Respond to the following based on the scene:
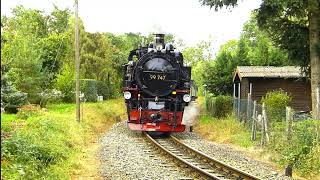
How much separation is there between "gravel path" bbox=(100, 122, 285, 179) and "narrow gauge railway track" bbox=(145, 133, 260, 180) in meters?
0.24

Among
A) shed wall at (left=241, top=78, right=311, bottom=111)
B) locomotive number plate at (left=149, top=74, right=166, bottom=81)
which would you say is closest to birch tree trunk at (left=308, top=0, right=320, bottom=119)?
locomotive number plate at (left=149, top=74, right=166, bottom=81)

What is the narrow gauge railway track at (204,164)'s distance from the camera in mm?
9975

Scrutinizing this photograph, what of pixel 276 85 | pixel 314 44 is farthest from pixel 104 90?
pixel 314 44

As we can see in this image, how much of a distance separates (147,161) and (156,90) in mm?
A: 6379

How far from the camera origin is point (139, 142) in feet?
53.7

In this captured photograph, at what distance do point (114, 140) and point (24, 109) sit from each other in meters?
4.46

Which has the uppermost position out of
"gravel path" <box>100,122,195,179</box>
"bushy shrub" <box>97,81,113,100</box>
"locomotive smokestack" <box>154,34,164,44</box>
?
"locomotive smokestack" <box>154,34,164,44</box>

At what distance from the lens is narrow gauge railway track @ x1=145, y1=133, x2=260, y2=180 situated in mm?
9975

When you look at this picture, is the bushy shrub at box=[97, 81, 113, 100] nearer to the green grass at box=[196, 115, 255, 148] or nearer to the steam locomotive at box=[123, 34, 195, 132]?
the green grass at box=[196, 115, 255, 148]

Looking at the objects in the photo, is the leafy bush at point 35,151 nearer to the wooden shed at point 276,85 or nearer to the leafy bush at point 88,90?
the wooden shed at point 276,85

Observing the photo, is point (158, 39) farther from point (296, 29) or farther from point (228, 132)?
point (296, 29)

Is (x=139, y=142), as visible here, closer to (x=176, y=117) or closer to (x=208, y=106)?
(x=176, y=117)

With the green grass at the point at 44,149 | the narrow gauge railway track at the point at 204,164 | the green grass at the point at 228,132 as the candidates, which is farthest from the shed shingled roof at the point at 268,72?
the narrow gauge railway track at the point at 204,164

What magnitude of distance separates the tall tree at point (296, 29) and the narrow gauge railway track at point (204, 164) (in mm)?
5510
